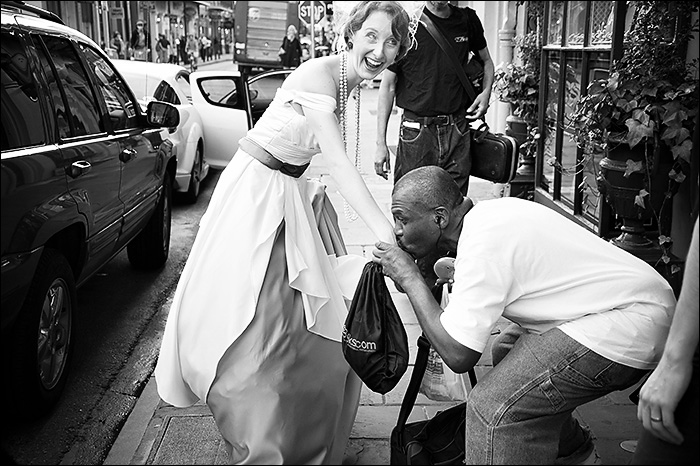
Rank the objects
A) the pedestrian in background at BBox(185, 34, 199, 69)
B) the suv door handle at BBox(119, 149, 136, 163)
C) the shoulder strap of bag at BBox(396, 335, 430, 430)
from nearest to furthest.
Answer: the shoulder strap of bag at BBox(396, 335, 430, 430) → the suv door handle at BBox(119, 149, 136, 163) → the pedestrian in background at BBox(185, 34, 199, 69)

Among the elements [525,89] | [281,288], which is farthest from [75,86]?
[525,89]

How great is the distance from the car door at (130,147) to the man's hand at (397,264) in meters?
2.70

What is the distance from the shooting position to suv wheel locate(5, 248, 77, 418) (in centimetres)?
371

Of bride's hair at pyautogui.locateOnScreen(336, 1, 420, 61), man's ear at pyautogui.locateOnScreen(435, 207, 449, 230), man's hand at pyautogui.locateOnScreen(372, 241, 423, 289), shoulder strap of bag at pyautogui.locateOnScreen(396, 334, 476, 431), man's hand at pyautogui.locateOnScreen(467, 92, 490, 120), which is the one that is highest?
bride's hair at pyautogui.locateOnScreen(336, 1, 420, 61)

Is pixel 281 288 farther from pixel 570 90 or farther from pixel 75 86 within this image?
pixel 570 90

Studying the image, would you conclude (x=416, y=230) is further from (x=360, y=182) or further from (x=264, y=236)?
(x=264, y=236)

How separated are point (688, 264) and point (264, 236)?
1751mm

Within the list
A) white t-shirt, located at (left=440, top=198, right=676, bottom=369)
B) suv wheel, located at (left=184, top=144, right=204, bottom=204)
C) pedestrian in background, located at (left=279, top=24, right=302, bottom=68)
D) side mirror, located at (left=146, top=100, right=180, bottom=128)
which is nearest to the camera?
white t-shirt, located at (left=440, top=198, right=676, bottom=369)

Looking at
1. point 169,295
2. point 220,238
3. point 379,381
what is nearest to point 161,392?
point 220,238

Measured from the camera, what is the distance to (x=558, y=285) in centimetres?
266

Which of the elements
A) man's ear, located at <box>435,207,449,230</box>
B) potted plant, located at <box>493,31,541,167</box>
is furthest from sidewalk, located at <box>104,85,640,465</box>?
potted plant, located at <box>493,31,541,167</box>

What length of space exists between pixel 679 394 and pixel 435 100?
Result: 3403 mm

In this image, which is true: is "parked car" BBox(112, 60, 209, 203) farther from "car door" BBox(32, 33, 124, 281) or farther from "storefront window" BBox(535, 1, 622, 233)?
"storefront window" BBox(535, 1, 622, 233)

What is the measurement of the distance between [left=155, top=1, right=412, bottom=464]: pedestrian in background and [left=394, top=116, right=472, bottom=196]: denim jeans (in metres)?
1.82
